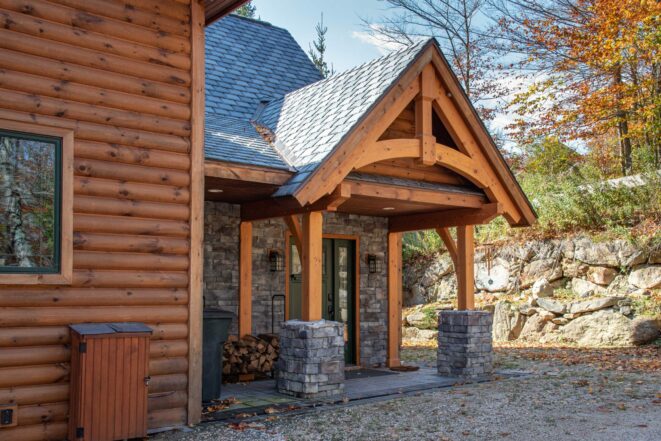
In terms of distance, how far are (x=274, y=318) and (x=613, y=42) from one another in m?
10.6

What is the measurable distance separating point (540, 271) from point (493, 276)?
1375mm

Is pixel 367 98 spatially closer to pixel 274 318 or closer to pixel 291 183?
pixel 291 183

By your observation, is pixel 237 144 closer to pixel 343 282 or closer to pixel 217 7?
pixel 217 7

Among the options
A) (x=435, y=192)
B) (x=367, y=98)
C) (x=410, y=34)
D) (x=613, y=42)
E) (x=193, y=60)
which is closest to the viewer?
(x=193, y=60)

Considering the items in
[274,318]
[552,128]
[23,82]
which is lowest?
[274,318]

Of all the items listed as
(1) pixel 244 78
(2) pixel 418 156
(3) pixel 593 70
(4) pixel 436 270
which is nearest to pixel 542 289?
(4) pixel 436 270

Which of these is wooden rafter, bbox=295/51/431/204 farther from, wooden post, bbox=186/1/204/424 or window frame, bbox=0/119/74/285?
window frame, bbox=0/119/74/285

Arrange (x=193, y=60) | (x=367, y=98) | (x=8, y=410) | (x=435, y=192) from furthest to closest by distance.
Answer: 1. (x=435, y=192)
2. (x=367, y=98)
3. (x=193, y=60)
4. (x=8, y=410)

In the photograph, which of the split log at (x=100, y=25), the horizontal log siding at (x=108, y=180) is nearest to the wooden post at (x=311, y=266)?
the horizontal log siding at (x=108, y=180)

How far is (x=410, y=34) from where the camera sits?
22.5 meters

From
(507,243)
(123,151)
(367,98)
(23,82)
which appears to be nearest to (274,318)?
(367,98)

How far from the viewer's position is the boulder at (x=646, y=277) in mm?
14578

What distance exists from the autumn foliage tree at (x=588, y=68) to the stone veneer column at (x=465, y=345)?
8.17m

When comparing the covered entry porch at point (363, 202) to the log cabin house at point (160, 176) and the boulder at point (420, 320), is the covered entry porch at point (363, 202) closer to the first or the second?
the log cabin house at point (160, 176)
